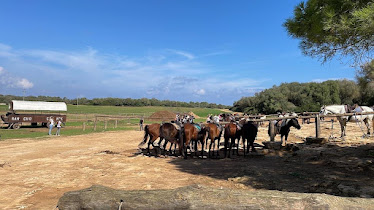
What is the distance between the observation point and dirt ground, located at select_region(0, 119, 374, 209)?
5.27 metres

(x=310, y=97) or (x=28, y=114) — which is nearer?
(x=28, y=114)

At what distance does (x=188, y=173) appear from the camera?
7141 millimetres

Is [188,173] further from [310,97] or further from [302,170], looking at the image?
[310,97]

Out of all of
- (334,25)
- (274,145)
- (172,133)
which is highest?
(334,25)

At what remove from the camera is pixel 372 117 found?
1320cm

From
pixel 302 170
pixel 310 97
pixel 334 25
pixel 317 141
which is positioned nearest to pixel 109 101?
pixel 310 97

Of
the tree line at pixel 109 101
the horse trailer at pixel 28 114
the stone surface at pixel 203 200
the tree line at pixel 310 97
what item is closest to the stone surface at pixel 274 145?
the stone surface at pixel 203 200

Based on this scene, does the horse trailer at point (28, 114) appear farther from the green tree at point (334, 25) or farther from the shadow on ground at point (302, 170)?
the green tree at point (334, 25)

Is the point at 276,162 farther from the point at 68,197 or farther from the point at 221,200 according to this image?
A: the point at 68,197

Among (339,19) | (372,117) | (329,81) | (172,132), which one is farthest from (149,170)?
(329,81)

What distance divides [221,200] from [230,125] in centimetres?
812

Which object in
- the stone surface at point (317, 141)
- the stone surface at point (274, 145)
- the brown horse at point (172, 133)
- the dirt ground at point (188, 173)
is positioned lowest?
the dirt ground at point (188, 173)

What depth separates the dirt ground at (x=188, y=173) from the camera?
5270mm

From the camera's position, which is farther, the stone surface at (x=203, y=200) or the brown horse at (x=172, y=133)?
the brown horse at (x=172, y=133)
